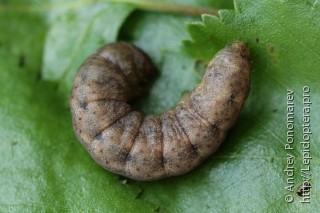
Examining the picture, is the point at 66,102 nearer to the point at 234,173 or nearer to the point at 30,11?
the point at 30,11

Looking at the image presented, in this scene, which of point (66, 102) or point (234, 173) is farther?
point (66, 102)

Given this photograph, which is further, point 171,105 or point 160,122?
point 171,105

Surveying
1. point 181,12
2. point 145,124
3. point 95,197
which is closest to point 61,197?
point 95,197
